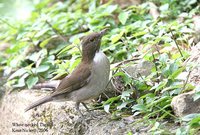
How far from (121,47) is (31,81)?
1.15m

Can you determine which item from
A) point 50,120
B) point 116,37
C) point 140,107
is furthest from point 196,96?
point 116,37

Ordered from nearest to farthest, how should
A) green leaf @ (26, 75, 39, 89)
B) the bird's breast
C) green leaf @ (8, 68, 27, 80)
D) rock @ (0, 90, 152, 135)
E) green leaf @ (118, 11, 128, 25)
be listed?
rock @ (0, 90, 152, 135)
the bird's breast
green leaf @ (26, 75, 39, 89)
green leaf @ (8, 68, 27, 80)
green leaf @ (118, 11, 128, 25)

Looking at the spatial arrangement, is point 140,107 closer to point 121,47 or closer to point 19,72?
point 121,47

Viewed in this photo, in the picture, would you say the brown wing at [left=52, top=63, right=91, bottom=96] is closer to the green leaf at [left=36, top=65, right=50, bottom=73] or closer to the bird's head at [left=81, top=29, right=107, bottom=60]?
the bird's head at [left=81, top=29, right=107, bottom=60]

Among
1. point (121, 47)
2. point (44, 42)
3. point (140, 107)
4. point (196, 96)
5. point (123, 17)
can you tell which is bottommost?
point (140, 107)

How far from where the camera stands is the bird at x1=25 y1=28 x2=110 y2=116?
518cm

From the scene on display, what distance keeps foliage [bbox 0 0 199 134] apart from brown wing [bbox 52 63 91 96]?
31 centimetres

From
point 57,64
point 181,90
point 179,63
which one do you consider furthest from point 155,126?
point 57,64

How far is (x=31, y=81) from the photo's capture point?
21.1ft

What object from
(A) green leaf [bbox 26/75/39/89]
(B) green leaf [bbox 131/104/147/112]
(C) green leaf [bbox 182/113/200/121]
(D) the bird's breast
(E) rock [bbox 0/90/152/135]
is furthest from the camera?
(A) green leaf [bbox 26/75/39/89]

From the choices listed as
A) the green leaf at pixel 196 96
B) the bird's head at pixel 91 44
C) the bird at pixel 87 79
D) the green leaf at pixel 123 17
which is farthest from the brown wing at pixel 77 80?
the green leaf at pixel 123 17

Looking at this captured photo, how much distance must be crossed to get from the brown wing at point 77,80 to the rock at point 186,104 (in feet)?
3.57

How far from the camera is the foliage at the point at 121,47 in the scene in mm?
4840

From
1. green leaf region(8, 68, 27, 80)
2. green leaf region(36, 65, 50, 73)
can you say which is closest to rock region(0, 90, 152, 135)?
green leaf region(8, 68, 27, 80)
